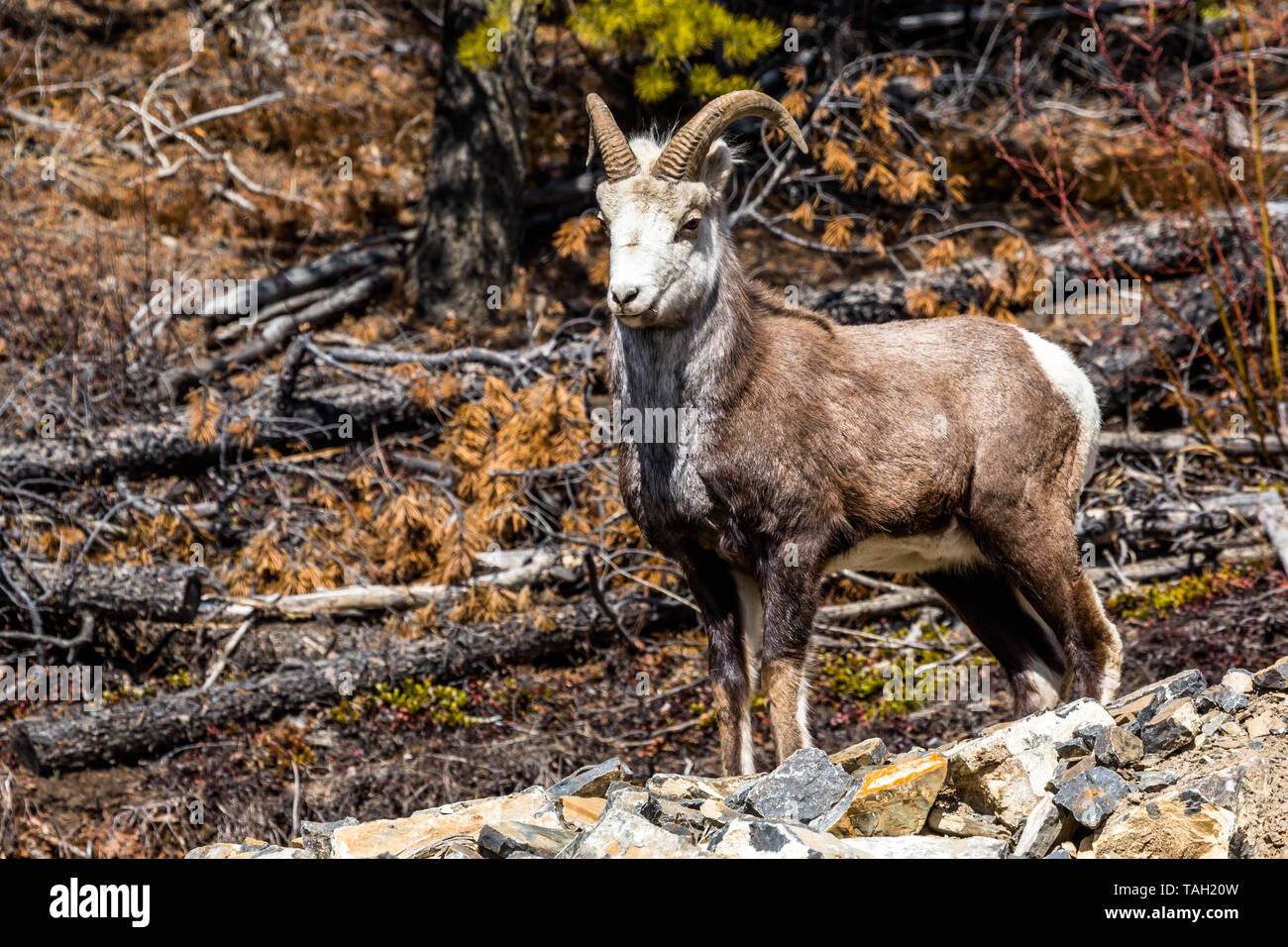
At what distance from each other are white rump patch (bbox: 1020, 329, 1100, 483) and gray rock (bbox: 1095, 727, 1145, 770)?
155cm

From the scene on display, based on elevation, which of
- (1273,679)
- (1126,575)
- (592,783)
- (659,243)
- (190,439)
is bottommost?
(592,783)

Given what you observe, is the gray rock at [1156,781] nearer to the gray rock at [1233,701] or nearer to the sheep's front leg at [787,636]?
the gray rock at [1233,701]

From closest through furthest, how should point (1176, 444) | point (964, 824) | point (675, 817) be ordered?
point (675, 817), point (964, 824), point (1176, 444)

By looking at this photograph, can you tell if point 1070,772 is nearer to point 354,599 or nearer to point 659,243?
point 659,243

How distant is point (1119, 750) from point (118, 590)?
5495 mm

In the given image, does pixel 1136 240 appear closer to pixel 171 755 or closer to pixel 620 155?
pixel 620 155

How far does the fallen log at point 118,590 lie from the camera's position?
22.4 ft

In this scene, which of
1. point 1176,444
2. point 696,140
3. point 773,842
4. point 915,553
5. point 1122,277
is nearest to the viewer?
point 773,842

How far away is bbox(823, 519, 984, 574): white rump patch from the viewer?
16.3ft

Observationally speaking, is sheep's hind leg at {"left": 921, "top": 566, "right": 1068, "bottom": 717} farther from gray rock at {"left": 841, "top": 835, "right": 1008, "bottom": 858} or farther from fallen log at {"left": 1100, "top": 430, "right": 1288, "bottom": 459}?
fallen log at {"left": 1100, "top": 430, "right": 1288, "bottom": 459}

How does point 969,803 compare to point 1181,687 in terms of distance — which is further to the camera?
point 1181,687

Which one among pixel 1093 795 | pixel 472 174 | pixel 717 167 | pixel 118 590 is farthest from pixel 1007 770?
pixel 472 174

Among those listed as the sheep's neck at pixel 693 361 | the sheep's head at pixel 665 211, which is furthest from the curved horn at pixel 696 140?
the sheep's neck at pixel 693 361

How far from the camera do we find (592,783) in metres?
4.46
